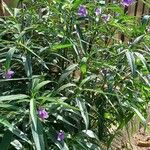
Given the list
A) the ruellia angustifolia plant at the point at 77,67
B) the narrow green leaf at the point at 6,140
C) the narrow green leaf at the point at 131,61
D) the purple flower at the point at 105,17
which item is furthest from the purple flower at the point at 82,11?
the narrow green leaf at the point at 6,140

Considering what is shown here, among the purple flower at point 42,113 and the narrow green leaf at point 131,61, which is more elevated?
the narrow green leaf at point 131,61

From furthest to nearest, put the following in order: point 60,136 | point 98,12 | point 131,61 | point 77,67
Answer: point 98,12
point 77,67
point 131,61
point 60,136

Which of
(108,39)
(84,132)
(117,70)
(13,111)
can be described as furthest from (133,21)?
(13,111)

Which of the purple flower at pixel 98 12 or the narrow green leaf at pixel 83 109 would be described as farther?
the purple flower at pixel 98 12

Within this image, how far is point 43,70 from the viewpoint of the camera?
2479 mm

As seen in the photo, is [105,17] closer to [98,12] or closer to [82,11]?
[98,12]

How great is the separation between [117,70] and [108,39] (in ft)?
1.01

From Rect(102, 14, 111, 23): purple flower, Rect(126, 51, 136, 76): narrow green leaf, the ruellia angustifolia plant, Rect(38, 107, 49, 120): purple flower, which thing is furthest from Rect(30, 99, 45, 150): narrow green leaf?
Rect(102, 14, 111, 23): purple flower

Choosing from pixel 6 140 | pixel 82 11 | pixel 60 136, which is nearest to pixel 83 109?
pixel 60 136

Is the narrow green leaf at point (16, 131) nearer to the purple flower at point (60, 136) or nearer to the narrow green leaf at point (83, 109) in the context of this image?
the purple flower at point (60, 136)

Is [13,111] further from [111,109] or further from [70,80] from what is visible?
[111,109]

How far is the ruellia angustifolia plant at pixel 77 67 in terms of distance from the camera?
83.6 inches

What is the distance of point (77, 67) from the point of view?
2285 millimetres

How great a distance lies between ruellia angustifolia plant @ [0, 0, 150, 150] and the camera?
212 cm
